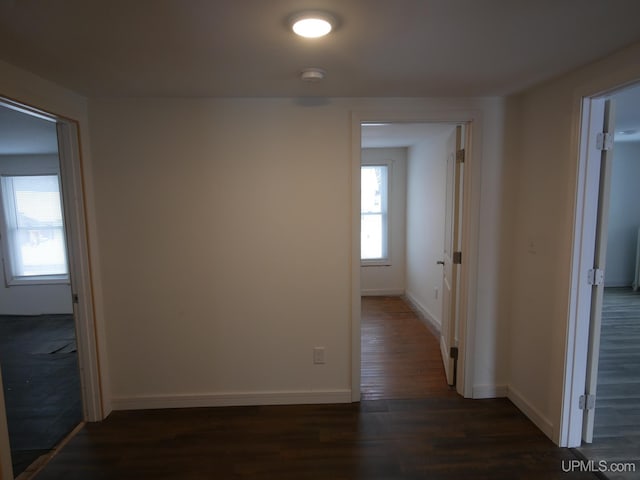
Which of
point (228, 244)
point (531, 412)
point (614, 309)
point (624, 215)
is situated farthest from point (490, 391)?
point (624, 215)

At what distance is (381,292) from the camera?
18.6 feet

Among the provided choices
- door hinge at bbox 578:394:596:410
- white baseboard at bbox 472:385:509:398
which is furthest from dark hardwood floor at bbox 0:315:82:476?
door hinge at bbox 578:394:596:410

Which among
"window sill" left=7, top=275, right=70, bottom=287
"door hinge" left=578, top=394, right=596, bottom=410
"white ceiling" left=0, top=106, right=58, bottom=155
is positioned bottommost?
"door hinge" left=578, top=394, right=596, bottom=410

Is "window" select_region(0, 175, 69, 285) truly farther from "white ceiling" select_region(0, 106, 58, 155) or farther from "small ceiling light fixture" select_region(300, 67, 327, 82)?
"small ceiling light fixture" select_region(300, 67, 327, 82)

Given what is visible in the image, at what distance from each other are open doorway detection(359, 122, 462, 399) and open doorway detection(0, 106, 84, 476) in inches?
111

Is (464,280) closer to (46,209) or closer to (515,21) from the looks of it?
(515,21)

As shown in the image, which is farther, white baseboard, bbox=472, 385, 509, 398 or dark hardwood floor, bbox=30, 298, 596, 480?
white baseboard, bbox=472, 385, 509, 398

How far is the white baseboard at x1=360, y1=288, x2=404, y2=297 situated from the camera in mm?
5621

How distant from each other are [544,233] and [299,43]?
1.92 m

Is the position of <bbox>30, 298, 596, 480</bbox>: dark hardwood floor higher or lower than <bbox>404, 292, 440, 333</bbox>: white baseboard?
lower

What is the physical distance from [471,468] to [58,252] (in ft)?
19.1

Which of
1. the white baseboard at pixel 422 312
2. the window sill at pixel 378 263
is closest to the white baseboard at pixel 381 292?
the white baseboard at pixel 422 312

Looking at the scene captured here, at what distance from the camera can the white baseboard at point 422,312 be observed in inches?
165

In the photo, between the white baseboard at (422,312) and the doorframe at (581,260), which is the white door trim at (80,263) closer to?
the doorframe at (581,260)
